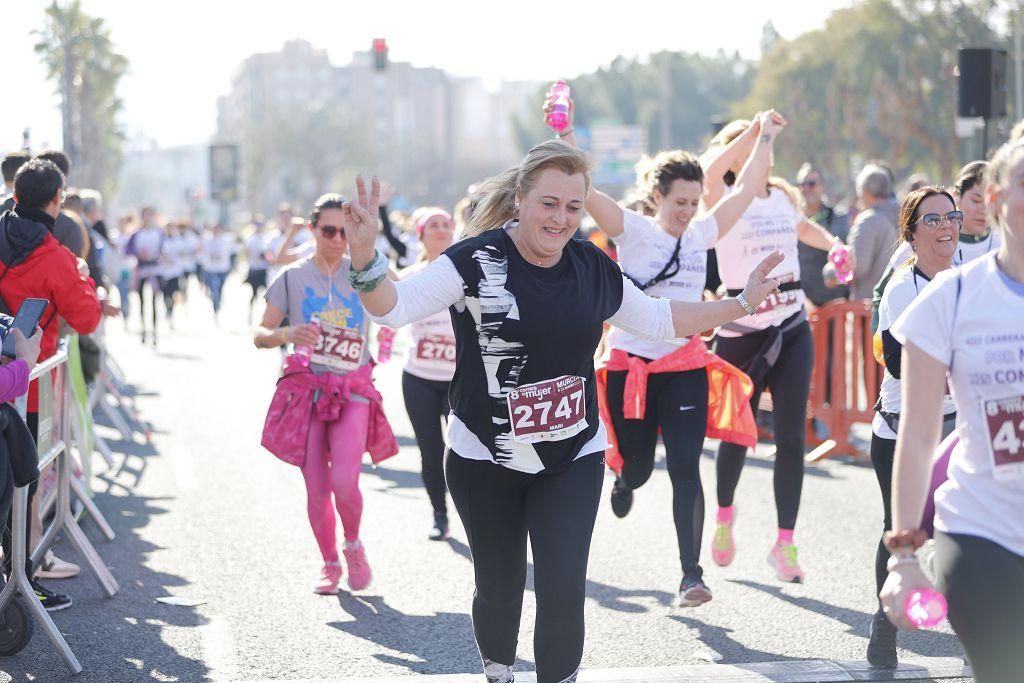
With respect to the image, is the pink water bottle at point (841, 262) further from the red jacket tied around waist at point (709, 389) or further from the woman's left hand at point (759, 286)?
the woman's left hand at point (759, 286)

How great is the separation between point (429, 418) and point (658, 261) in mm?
2223

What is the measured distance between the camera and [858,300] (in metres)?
11.6

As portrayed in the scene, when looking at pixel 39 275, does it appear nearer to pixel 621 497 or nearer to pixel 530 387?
pixel 621 497

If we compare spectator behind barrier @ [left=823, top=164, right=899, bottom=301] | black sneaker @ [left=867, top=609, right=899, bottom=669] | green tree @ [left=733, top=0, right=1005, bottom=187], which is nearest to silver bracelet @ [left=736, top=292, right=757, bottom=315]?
black sneaker @ [left=867, top=609, right=899, bottom=669]

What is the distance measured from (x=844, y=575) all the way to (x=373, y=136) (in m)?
114

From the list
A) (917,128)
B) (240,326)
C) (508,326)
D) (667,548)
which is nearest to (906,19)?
(917,128)

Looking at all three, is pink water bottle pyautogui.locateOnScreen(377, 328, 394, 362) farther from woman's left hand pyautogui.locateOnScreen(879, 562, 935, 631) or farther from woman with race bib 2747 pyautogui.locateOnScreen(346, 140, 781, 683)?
woman's left hand pyautogui.locateOnScreen(879, 562, 935, 631)

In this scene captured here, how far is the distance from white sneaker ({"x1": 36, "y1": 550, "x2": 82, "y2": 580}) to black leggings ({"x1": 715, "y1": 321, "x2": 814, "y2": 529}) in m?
3.17

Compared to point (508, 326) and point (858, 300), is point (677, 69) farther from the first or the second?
point (508, 326)

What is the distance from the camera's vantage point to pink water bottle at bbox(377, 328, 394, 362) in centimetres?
885

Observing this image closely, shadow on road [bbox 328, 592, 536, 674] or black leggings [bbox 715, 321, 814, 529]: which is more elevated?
black leggings [bbox 715, 321, 814, 529]

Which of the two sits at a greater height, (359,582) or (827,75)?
(827,75)

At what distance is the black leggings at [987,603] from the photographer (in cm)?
324

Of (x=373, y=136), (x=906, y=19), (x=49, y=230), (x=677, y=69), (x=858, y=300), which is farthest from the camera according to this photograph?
(x=373, y=136)
